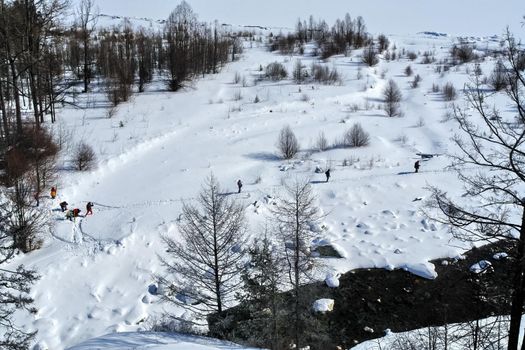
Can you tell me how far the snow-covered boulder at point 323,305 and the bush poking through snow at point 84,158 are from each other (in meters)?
14.2

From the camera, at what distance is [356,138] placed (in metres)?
25.8

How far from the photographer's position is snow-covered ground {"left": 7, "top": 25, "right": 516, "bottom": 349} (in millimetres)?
15148

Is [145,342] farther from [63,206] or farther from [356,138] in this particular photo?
[356,138]

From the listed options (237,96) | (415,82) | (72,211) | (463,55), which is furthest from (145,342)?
(463,55)

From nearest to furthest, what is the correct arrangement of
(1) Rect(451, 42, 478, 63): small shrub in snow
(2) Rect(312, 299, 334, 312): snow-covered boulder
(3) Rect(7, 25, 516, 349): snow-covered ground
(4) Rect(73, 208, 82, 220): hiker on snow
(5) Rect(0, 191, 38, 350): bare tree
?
(5) Rect(0, 191, 38, 350): bare tree → (2) Rect(312, 299, 334, 312): snow-covered boulder → (3) Rect(7, 25, 516, 349): snow-covered ground → (4) Rect(73, 208, 82, 220): hiker on snow → (1) Rect(451, 42, 478, 63): small shrub in snow

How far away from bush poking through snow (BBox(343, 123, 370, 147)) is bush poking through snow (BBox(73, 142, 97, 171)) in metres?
14.6

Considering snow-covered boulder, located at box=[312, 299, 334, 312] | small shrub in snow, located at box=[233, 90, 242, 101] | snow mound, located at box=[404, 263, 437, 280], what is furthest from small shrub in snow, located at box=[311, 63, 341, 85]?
snow-covered boulder, located at box=[312, 299, 334, 312]

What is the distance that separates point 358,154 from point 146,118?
1507cm

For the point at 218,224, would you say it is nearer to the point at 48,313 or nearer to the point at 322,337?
the point at 322,337

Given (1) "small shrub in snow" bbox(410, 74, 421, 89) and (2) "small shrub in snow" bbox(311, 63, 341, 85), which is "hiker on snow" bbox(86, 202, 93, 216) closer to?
(2) "small shrub in snow" bbox(311, 63, 341, 85)

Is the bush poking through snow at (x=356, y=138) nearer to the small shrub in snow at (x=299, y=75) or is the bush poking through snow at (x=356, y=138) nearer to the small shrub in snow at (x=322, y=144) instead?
the small shrub in snow at (x=322, y=144)

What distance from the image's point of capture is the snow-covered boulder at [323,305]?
48.3ft

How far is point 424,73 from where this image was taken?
149ft

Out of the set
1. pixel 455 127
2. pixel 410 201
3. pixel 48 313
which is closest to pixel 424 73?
pixel 455 127
